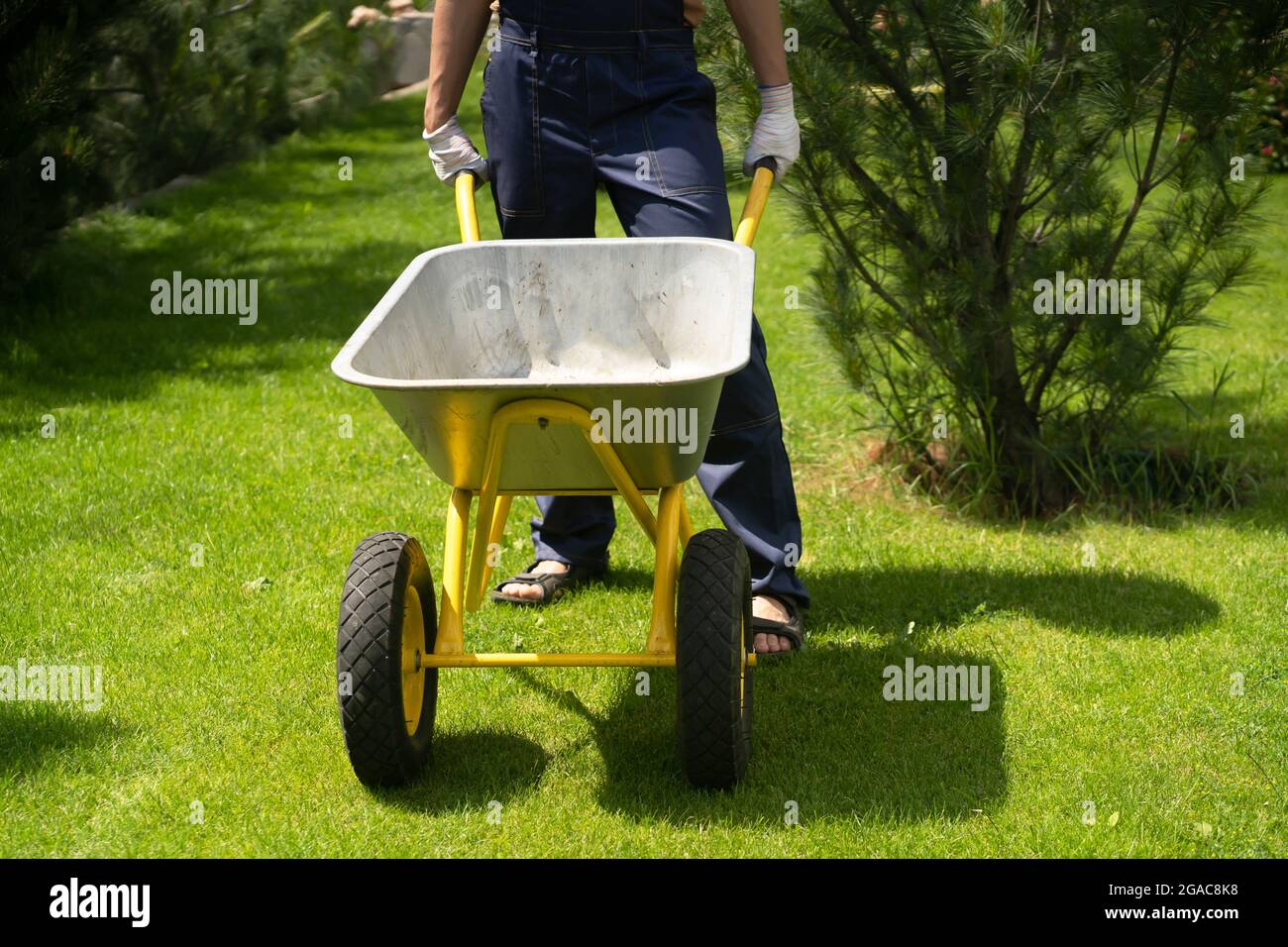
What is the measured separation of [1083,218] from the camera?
4363 millimetres

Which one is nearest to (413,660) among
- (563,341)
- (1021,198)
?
(563,341)

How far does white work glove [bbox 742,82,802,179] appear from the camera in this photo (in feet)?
10.7

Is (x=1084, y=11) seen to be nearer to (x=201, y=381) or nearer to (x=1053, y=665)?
(x=1053, y=665)

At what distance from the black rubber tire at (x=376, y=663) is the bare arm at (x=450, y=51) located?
1.13m

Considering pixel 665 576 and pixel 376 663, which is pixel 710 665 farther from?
pixel 376 663

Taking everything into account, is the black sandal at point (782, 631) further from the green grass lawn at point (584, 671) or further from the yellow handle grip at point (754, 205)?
the yellow handle grip at point (754, 205)

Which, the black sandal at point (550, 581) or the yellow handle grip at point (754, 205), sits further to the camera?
the black sandal at point (550, 581)

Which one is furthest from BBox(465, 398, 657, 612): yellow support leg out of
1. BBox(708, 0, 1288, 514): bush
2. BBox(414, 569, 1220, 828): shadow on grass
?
BBox(708, 0, 1288, 514): bush

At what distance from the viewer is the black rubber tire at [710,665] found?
2.61 metres

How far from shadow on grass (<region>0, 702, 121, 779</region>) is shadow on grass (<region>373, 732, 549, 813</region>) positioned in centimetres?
67

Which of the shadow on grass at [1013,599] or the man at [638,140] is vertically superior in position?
the man at [638,140]

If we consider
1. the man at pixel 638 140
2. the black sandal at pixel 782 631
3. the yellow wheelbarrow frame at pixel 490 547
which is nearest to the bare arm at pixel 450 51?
the man at pixel 638 140

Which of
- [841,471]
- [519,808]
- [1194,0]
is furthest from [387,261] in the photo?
[519,808]

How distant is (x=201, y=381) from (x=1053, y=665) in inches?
144
